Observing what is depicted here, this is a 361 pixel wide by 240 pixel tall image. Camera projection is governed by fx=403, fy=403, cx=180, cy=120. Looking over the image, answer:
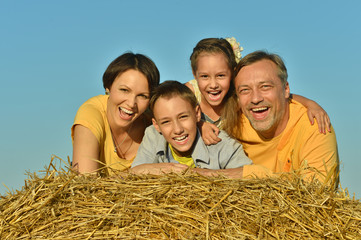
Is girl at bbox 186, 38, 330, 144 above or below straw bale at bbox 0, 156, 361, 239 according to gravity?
above

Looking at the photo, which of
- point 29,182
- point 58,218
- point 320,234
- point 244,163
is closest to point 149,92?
point 244,163

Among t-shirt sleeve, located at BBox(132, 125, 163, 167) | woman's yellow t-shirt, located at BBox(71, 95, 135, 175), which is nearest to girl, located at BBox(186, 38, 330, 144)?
t-shirt sleeve, located at BBox(132, 125, 163, 167)

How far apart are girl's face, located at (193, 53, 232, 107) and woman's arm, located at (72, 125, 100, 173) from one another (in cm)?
167

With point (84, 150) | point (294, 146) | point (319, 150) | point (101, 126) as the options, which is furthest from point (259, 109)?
point (84, 150)

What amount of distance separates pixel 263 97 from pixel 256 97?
95 millimetres

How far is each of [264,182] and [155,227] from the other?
1.09 metres

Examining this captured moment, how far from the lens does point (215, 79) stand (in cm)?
562

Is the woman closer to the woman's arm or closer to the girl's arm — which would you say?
the woman's arm

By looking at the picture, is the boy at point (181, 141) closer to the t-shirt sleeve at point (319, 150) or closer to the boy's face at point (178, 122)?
the boy's face at point (178, 122)

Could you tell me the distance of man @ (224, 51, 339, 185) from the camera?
495 centimetres

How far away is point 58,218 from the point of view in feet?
10.6

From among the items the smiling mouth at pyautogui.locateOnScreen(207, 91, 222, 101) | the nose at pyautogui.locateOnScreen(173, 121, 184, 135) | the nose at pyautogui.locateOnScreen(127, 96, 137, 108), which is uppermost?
the smiling mouth at pyautogui.locateOnScreen(207, 91, 222, 101)

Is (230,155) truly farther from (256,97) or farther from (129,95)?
(129,95)

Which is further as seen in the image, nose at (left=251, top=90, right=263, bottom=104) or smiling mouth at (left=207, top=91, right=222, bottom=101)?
smiling mouth at (left=207, top=91, right=222, bottom=101)
